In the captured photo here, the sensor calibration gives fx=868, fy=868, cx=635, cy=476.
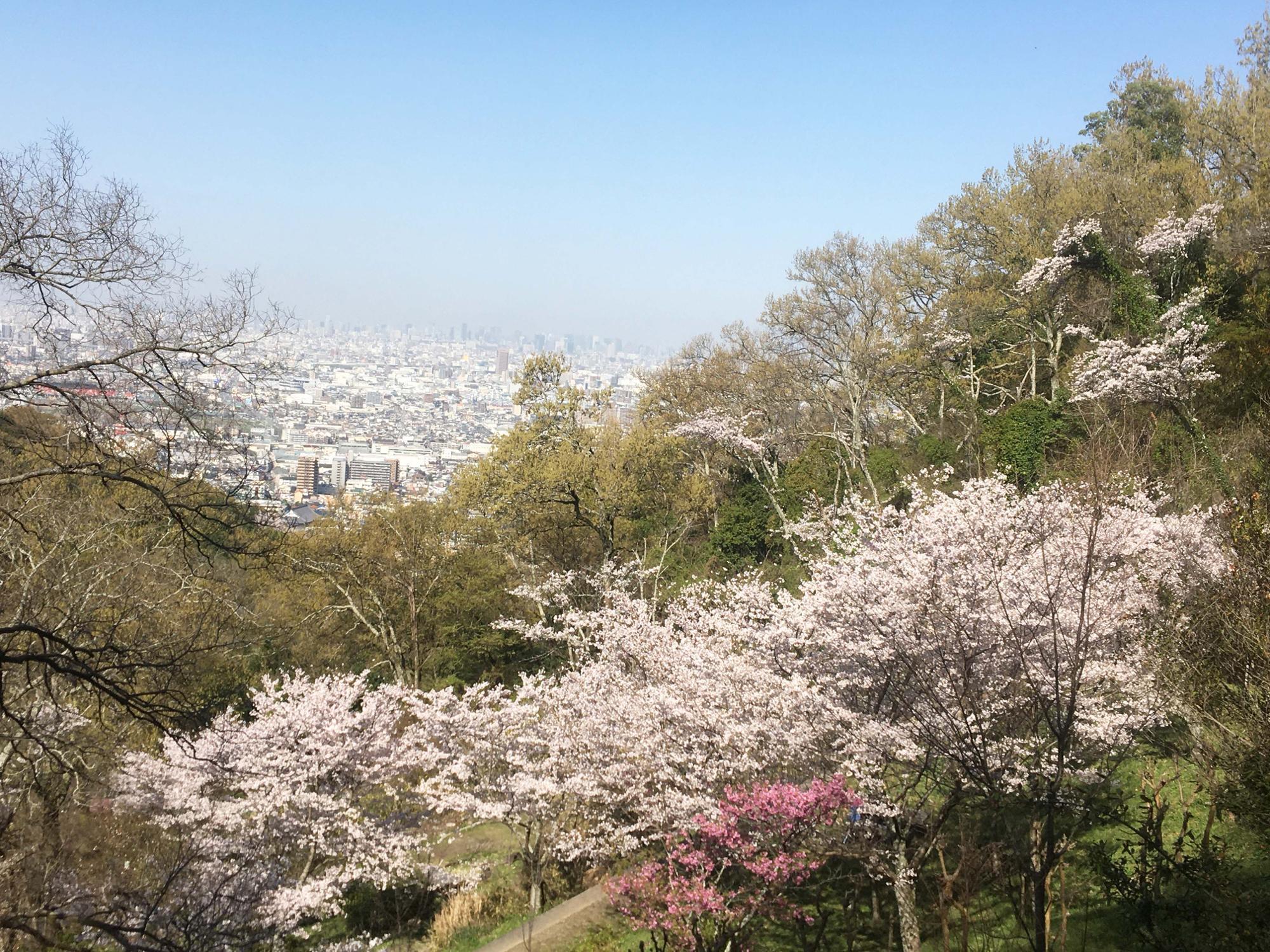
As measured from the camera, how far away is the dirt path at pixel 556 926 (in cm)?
913

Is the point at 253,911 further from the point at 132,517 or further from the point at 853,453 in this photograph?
the point at 853,453

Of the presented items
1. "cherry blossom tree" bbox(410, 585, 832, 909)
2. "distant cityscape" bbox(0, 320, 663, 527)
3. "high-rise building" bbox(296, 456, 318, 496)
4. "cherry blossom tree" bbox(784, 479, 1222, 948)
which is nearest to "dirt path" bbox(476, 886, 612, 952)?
"cherry blossom tree" bbox(410, 585, 832, 909)

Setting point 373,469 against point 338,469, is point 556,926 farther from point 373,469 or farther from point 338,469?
point 373,469

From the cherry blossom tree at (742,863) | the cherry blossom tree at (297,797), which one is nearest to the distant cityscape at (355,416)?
the cherry blossom tree at (297,797)

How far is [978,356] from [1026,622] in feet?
63.1

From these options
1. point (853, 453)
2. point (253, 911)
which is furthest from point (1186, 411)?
point (253, 911)

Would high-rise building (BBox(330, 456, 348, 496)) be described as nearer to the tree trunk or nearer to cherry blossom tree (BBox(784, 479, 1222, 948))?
cherry blossom tree (BBox(784, 479, 1222, 948))

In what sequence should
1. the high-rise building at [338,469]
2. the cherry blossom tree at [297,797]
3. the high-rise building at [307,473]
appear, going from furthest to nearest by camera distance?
the high-rise building at [338,469]
the high-rise building at [307,473]
the cherry blossom tree at [297,797]

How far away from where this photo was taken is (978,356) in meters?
25.0

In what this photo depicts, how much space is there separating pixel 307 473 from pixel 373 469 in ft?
30.9

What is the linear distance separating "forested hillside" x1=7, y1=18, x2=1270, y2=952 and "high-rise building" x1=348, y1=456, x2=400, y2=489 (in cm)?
1745

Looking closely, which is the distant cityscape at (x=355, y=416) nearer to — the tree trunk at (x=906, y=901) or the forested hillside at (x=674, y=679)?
the forested hillside at (x=674, y=679)

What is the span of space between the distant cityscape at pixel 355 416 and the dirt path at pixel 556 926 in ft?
16.9

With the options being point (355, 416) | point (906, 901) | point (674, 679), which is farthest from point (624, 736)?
point (355, 416)
